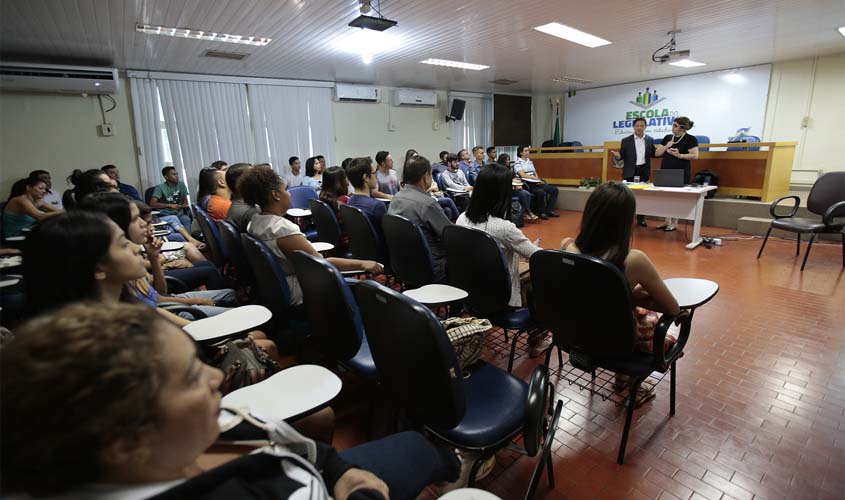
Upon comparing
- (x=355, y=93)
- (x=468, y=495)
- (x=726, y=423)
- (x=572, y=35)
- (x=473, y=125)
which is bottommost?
(x=726, y=423)

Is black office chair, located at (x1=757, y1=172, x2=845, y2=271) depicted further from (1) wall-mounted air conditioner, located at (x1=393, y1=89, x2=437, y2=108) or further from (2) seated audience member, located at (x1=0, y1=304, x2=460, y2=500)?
(1) wall-mounted air conditioner, located at (x1=393, y1=89, x2=437, y2=108)

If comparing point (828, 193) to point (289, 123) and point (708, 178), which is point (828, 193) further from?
point (289, 123)

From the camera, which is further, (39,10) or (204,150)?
(204,150)

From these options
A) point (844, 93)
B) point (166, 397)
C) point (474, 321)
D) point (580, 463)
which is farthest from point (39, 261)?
point (844, 93)

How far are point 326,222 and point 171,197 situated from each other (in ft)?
11.8

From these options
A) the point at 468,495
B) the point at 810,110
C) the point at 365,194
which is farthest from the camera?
the point at 810,110

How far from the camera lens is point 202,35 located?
4.35 m

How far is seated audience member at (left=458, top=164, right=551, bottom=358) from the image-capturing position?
227cm

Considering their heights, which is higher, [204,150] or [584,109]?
[584,109]

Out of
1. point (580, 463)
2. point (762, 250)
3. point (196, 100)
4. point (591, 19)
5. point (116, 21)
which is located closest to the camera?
point (580, 463)

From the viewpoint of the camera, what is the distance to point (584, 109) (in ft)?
35.0

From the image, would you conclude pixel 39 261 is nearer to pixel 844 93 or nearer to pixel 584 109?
pixel 844 93

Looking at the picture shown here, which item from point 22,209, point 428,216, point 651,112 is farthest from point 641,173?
point 22,209

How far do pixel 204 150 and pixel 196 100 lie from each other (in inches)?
30.7
